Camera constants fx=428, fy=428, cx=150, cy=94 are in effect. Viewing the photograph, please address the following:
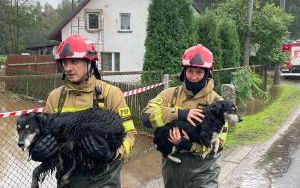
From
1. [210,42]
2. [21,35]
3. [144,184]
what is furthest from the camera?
[21,35]

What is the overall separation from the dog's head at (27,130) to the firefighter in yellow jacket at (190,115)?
1168mm

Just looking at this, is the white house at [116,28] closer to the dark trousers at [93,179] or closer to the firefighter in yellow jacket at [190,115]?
the firefighter in yellow jacket at [190,115]

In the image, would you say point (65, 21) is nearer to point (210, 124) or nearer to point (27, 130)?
point (210, 124)

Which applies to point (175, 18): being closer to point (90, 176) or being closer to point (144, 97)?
point (144, 97)

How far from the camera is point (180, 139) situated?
11.9ft

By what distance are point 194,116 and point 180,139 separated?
0.24m

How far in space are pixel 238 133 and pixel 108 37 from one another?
21540mm

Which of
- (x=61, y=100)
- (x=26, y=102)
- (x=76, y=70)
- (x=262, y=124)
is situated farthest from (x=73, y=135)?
(x=26, y=102)

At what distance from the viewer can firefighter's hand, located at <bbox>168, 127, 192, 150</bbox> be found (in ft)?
11.9

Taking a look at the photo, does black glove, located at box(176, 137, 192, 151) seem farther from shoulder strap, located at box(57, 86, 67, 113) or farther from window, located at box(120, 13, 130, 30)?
window, located at box(120, 13, 130, 30)

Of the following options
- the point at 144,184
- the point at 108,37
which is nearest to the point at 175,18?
the point at 144,184

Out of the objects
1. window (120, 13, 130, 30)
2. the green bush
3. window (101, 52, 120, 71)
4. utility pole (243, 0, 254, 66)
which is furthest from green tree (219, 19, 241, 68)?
window (101, 52, 120, 71)

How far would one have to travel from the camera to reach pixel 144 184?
6.77 m

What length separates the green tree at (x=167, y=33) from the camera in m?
12.1
